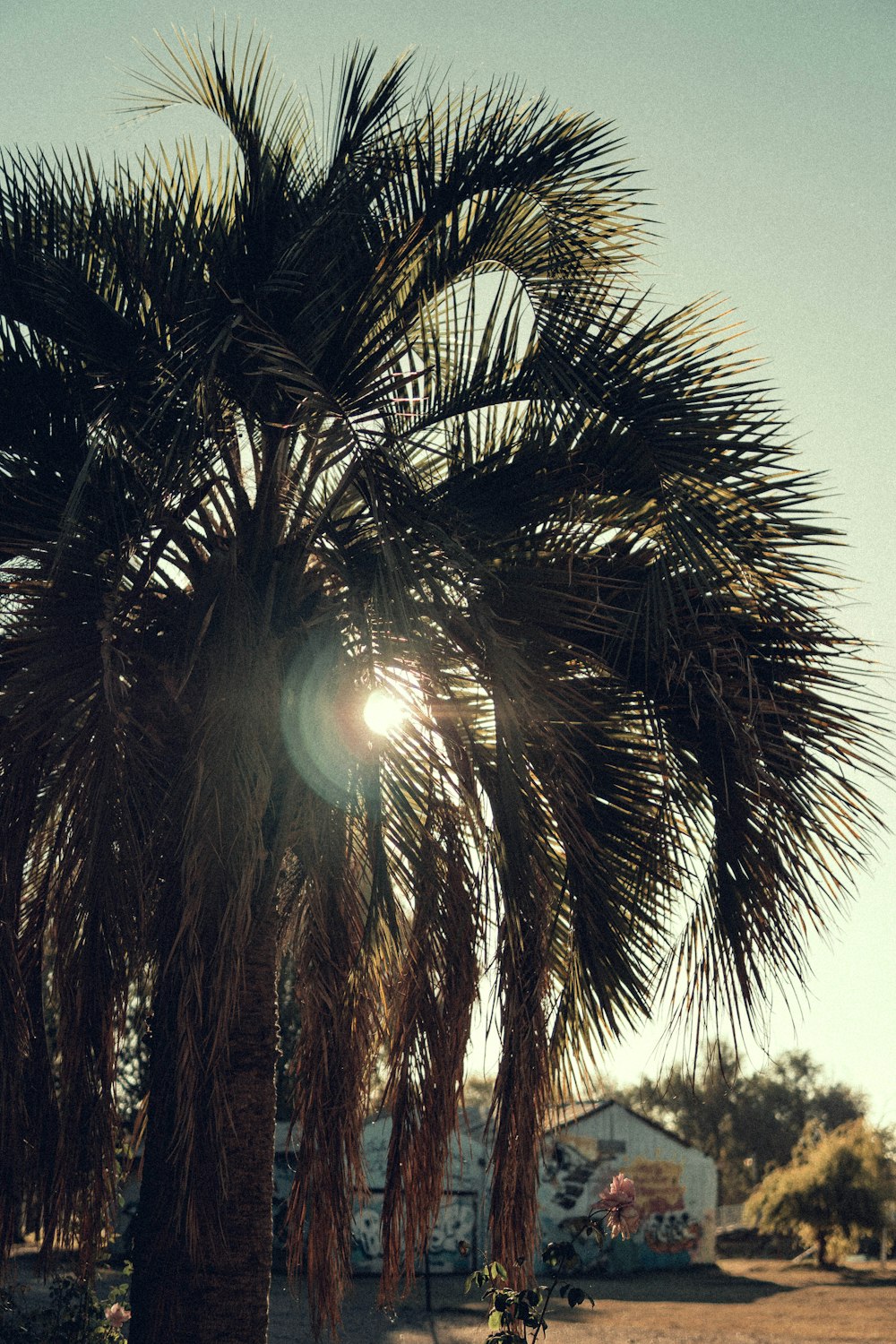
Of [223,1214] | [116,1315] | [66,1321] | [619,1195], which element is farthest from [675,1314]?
[223,1214]

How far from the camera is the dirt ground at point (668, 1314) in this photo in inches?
718

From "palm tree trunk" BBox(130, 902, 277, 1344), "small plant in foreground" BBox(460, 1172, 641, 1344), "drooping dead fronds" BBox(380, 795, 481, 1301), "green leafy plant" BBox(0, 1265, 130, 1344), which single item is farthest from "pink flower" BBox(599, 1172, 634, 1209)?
"green leafy plant" BBox(0, 1265, 130, 1344)

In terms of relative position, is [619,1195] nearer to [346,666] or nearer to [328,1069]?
[328,1069]

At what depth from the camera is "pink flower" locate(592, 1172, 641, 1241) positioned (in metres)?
5.14

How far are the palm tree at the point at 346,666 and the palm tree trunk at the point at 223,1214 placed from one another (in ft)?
0.06

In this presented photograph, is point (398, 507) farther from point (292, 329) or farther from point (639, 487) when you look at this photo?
point (639, 487)

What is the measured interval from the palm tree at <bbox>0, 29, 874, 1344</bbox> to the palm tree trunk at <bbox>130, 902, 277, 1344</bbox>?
0.06 feet

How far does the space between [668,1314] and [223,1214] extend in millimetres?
19704

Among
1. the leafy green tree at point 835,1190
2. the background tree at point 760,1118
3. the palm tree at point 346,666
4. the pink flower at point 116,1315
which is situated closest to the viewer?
the palm tree at point 346,666

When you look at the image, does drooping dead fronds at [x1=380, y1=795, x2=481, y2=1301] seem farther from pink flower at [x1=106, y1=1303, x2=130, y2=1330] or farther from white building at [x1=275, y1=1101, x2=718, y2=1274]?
white building at [x1=275, y1=1101, x2=718, y2=1274]

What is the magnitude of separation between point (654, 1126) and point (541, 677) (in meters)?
28.8

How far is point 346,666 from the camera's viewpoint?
18.8 ft

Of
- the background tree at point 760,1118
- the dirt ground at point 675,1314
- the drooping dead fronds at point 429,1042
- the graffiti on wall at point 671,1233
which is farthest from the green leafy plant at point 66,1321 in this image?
the background tree at point 760,1118

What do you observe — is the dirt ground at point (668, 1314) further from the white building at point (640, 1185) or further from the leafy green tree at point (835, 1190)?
the leafy green tree at point (835, 1190)
